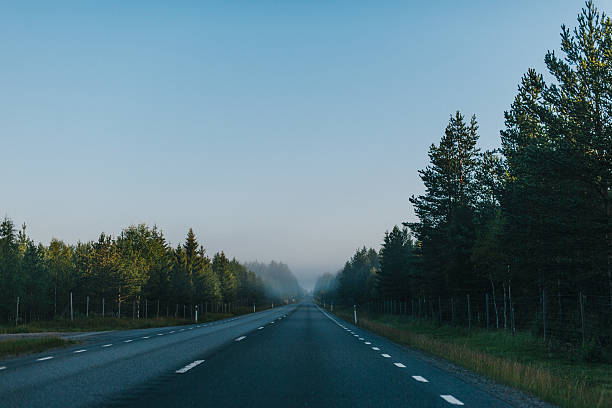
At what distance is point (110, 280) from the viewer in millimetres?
63688

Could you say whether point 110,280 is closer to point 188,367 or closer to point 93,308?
point 93,308

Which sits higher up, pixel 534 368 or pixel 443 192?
pixel 443 192

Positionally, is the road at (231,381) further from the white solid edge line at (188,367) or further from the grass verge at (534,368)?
the grass verge at (534,368)

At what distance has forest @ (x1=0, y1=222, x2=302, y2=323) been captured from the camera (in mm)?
65375

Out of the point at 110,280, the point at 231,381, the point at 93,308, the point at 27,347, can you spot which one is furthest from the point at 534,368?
the point at 93,308

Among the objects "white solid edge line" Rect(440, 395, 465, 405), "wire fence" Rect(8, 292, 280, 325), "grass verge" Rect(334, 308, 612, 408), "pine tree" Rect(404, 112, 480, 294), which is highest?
"pine tree" Rect(404, 112, 480, 294)

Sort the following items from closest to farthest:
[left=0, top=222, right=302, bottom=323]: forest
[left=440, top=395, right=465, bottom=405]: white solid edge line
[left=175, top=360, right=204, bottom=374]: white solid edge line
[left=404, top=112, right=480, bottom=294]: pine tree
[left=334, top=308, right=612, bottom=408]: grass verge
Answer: [left=440, top=395, right=465, bottom=405]: white solid edge line < [left=334, top=308, right=612, bottom=408]: grass verge < [left=175, top=360, right=204, bottom=374]: white solid edge line < [left=404, top=112, right=480, bottom=294]: pine tree < [left=0, top=222, right=302, bottom=323]: forest

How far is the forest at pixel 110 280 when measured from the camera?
6538 centimetres

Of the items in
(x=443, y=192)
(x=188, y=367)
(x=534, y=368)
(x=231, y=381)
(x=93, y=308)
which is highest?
(x=443, y=192)

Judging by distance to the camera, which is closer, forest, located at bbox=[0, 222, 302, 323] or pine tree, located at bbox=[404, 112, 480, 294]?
pine tree, located at bbox=[404, 112, 480, 294]

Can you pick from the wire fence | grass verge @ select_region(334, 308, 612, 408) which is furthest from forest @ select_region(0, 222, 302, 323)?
grass verge @ select_region(334, 308, 612, 408)

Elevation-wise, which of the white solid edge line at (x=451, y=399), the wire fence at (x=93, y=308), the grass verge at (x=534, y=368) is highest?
the white solid edge line at (x=451, y=399)

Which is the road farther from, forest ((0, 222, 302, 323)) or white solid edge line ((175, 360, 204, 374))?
forest ((0, 222, 302, 323))

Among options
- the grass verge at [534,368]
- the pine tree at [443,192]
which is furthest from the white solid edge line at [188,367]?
the pine tree at [443,192]
